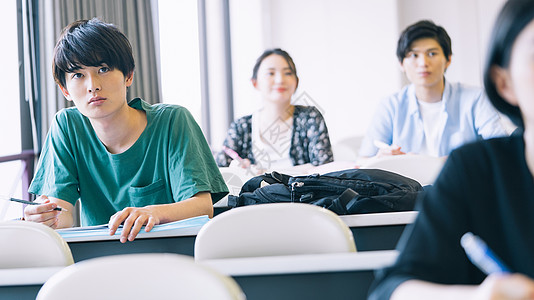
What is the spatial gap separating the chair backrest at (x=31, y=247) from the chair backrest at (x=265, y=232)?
34cm

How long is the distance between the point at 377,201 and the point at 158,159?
2.45ft

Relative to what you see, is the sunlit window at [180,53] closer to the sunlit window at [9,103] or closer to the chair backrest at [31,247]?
the sunlit window at [9,103]

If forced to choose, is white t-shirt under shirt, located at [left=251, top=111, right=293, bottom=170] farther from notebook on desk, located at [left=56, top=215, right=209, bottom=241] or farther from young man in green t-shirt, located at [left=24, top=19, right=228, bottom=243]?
notebook on desk, located at [left=56, top=215, right=209, bottom=241]

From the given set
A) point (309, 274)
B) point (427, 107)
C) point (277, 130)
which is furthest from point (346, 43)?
point (309, 274)

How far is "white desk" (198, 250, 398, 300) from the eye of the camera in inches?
47.7

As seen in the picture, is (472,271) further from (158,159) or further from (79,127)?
(79,127)

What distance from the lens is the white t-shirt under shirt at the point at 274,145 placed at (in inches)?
148

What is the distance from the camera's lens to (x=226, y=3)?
5.78m

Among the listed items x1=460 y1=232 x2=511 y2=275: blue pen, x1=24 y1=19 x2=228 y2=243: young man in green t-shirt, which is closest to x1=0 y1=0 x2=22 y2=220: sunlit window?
x1=24 y1=19 x2=228 y2=243: young man in green t-shirt

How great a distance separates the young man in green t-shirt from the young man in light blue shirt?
165 centimetres

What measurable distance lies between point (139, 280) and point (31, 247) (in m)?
0.71

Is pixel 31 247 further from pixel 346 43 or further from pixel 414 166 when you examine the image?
pixel 346 43

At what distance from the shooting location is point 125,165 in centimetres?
203

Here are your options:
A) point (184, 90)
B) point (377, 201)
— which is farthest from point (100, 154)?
point (184, 90)
